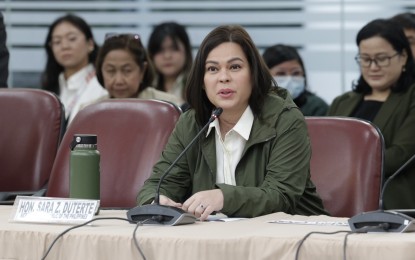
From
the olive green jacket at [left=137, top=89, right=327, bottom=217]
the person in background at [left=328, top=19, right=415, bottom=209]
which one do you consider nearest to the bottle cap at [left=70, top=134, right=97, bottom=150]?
the olive green jacket at [left=137, top=89, right=327, bottom=217]

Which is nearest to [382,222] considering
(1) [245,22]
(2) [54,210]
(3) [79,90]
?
(2) [54,210]

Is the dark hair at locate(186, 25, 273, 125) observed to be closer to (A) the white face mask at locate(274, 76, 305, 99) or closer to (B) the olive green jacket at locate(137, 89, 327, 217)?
(B) the olive green jacket at locate(137, 89, 327, 217)

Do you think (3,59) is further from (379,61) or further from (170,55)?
(379,61)

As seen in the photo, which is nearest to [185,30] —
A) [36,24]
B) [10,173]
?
[36,24]

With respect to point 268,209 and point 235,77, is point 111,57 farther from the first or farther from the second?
point 268,209

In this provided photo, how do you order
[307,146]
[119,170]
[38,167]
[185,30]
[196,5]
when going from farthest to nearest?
[196,5] → [185,30] → [38,167] → [119,170] → [307,146]

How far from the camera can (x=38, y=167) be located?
4148mm

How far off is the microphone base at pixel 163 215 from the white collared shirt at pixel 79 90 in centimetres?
285

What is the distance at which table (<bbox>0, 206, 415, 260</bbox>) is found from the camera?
228 centimetres

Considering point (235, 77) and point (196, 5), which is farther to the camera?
point (196, 5)

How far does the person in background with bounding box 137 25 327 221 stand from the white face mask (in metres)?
2.12

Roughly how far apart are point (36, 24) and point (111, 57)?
6.52ft

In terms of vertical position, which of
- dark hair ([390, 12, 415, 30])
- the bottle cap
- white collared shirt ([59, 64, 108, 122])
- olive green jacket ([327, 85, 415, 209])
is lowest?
olive green jacket ([327, 85, 415, 209])

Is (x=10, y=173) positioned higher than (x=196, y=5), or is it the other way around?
(x=196, y=5)
